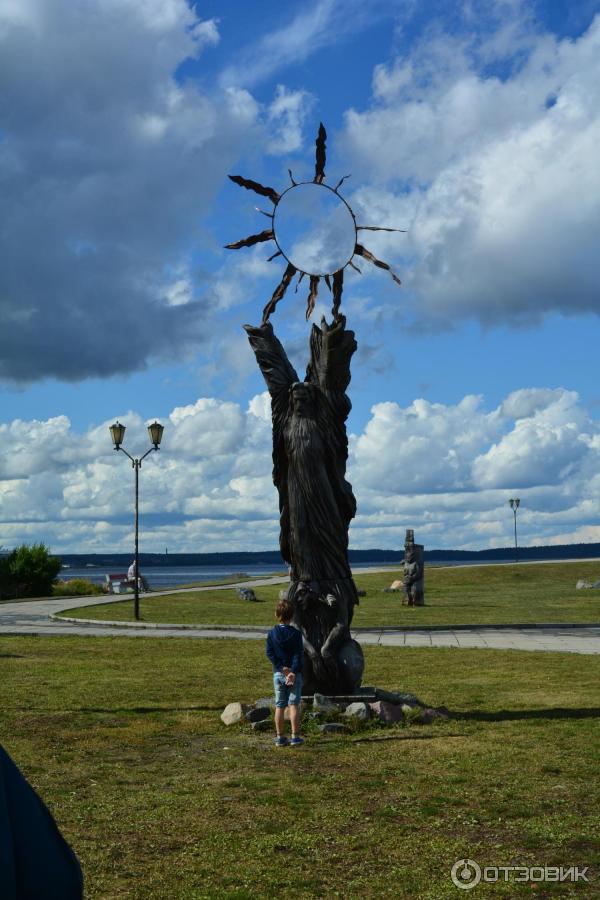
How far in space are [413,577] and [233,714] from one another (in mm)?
18373

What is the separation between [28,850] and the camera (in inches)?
57.0

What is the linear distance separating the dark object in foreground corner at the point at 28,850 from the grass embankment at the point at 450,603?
2052 cm

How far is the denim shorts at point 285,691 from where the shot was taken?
915 cm

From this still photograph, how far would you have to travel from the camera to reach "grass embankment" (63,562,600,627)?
23625 millimetres

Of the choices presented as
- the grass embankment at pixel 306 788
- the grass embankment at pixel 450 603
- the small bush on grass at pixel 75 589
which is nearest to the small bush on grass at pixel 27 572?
the small bush on grass at pixel 75 589

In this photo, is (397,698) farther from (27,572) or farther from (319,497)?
(27,572)

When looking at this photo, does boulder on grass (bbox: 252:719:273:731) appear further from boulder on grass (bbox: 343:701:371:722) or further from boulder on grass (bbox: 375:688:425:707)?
boulder on grass (bbox: 375:688:425:707)

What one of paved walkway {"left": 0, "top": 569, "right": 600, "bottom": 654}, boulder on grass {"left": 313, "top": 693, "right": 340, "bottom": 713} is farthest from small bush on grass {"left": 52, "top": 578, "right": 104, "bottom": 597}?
boulder on grass {"left": 313, "top": 693, "right": 340, "bottom": 713}

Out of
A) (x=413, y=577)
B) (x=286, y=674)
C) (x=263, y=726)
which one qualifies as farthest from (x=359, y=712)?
(x=413, y=577)

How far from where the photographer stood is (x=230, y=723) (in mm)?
10039

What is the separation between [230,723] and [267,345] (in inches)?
164

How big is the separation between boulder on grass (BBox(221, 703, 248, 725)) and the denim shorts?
1.06 metres

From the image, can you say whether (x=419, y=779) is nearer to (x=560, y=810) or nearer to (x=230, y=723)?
(x=560, y=810)

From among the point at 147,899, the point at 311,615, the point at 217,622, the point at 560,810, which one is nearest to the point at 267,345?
the point at 311,615
